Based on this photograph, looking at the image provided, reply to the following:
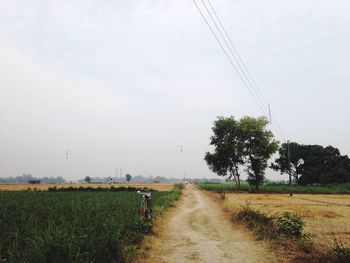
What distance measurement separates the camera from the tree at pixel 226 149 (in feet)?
205

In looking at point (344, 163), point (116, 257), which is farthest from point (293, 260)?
point (344, 163)

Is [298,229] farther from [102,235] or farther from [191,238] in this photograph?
[102,235]

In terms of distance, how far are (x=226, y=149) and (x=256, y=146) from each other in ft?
18.3

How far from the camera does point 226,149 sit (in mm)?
62188

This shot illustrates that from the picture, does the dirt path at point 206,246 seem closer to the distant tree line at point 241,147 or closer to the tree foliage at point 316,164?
the distant tree line at point 241,147

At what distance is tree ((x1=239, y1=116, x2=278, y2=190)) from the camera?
199 ft

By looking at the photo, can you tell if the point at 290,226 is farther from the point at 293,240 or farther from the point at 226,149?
the point at 226,149

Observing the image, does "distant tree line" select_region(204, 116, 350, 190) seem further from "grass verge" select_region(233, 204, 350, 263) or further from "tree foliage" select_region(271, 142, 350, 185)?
"grass verge" select_region(233, 204, 350, 263)

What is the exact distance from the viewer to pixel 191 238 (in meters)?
12.7

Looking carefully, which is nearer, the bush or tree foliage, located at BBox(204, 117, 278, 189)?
the bush

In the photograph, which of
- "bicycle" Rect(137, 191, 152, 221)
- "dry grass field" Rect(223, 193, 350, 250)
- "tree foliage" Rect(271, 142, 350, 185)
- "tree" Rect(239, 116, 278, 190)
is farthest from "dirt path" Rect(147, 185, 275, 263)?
"tree foliage" Rect(271, 142, 350, 185)

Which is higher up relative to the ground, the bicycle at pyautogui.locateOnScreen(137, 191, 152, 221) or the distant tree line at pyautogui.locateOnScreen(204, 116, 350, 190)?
the distant tree line at pyautogui.locateOnScreen(204, 116, 350, 190)

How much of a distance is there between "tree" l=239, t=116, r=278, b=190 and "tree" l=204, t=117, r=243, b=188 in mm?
1348

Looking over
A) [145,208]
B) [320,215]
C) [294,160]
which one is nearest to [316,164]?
[294,160]
